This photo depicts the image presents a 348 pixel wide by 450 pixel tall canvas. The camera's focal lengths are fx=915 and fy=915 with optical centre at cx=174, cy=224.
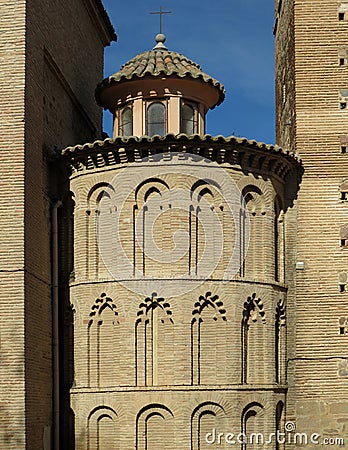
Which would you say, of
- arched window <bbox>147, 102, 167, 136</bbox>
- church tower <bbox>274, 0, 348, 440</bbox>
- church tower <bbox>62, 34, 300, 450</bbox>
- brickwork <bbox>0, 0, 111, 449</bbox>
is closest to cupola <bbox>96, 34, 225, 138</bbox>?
arched window <bbox>147, 102, 167, 136</bbox>

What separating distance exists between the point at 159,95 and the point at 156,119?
47 cm

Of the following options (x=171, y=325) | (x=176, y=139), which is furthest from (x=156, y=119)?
(x=171, y=325)

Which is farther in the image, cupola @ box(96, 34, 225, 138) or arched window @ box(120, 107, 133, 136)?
arched window @ box(120, 107, 133, 136)

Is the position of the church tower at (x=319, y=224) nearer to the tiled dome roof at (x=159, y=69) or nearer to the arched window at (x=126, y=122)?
the tiled dome roof at (x=159, y=69)

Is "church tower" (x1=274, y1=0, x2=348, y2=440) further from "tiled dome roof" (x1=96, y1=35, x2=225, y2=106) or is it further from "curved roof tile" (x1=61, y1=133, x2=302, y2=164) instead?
"tiled dome roof" (x1=96, y1=35, x2=225, y2=106)

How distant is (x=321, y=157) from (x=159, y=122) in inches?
126

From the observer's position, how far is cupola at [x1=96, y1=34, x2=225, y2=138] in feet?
57.9

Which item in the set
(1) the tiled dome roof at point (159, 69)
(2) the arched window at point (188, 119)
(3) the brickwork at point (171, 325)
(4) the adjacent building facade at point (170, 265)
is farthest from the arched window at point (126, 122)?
(3) the brickwork at point (171, 325)

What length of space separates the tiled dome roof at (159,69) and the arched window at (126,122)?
642 millimetres

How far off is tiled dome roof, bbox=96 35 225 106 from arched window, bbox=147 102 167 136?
0.64 metres

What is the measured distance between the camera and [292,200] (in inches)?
680

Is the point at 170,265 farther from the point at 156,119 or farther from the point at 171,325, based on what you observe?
the point at 156,119

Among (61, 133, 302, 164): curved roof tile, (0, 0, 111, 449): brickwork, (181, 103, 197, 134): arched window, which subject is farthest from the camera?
(181, 103, 197, 134): arched window

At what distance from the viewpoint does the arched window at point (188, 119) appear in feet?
58.7
